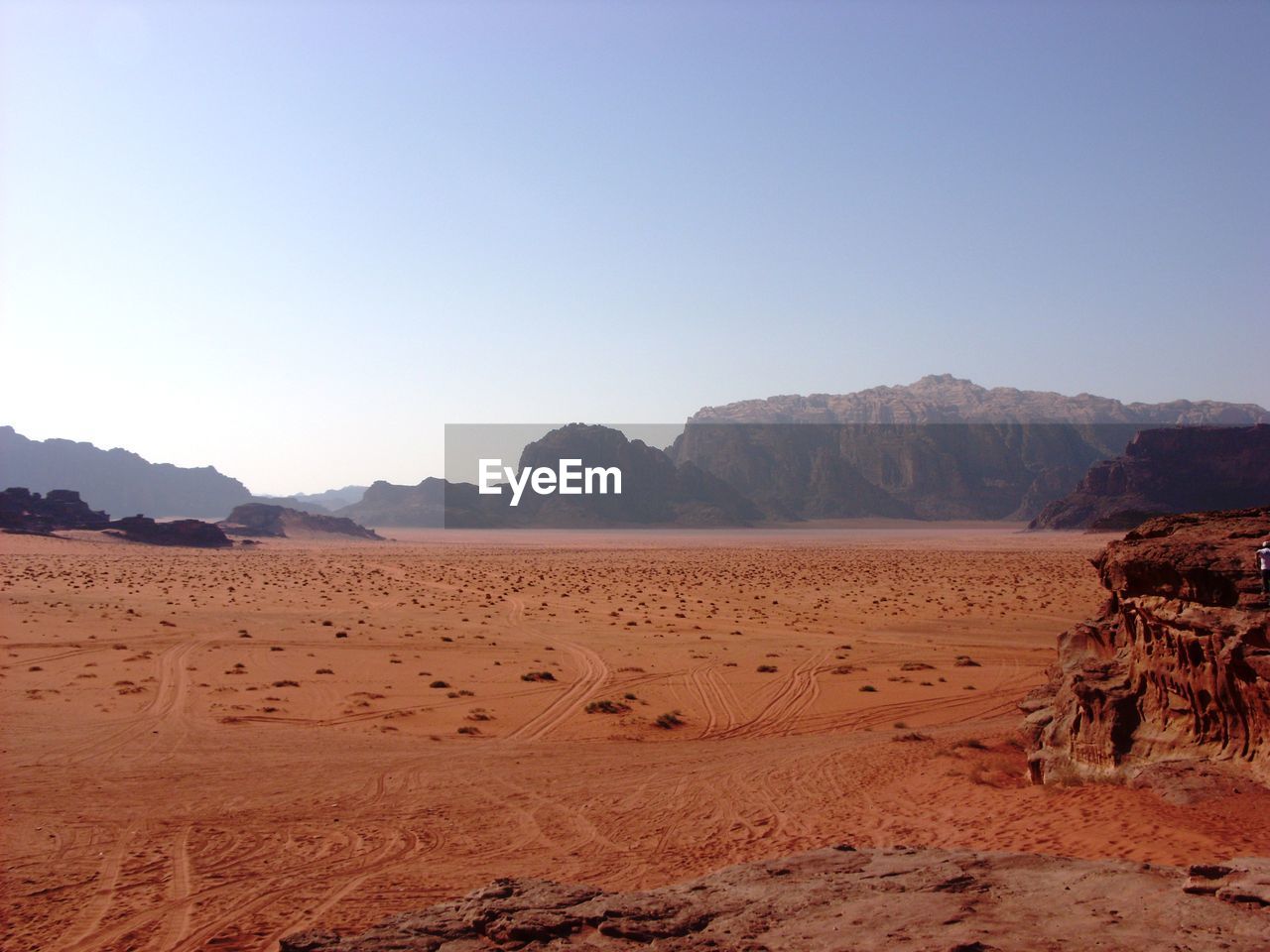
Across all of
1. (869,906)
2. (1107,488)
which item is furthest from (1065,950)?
(1107,488)

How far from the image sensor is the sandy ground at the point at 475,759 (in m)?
7.91

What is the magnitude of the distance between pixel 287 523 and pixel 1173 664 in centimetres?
13062

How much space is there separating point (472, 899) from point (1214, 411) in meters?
239

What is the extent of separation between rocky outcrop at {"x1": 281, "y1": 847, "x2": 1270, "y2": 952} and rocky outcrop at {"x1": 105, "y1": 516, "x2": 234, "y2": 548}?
87.3 meters

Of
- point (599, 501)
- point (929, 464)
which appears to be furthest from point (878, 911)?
point (929, 464)

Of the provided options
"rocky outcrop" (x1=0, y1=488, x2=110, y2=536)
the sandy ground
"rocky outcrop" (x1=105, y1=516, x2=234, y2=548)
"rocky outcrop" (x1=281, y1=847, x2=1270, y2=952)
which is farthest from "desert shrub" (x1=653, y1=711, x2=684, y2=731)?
"rocky outcrop" (x1=0, y1=488, x2=110, y2=536)

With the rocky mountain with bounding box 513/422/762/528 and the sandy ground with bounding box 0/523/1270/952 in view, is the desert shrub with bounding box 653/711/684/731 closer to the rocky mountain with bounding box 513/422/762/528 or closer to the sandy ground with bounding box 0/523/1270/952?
the sandy ground with bounding box 0/523/1270/952

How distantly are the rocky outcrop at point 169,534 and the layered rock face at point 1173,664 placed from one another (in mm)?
86292

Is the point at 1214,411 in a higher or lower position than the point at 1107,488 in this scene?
higher

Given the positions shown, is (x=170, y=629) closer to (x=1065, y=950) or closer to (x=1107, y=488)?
(x=1065, y=950)

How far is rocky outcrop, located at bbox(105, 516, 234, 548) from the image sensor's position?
8262cm

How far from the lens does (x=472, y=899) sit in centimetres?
593

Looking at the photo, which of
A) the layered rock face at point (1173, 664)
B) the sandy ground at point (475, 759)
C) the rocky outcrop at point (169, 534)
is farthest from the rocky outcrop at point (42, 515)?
the layered rock face at point (1173, 664)

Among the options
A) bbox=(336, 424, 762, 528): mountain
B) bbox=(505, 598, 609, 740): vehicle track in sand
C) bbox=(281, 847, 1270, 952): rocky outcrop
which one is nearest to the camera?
bbox=(281, 847, 1270, 952): rocky outcrop
